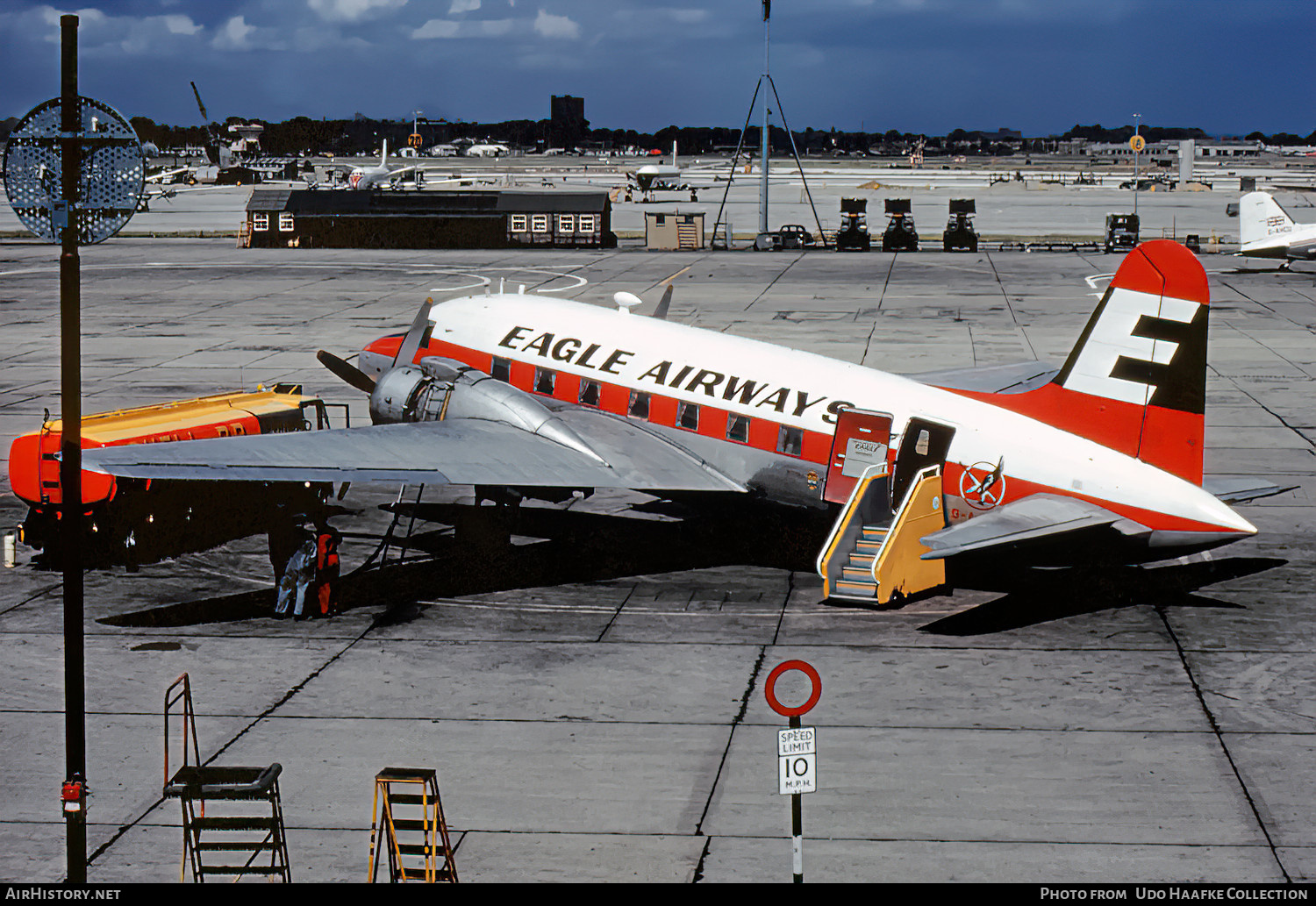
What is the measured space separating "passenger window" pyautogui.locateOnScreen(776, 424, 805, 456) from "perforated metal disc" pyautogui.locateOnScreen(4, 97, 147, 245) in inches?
546

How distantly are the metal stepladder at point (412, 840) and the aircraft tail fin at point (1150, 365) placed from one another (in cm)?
1259

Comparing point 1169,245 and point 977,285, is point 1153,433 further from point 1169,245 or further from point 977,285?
point 977,285

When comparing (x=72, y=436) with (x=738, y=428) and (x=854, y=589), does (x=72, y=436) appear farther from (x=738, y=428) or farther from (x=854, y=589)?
(x=738, y=428)

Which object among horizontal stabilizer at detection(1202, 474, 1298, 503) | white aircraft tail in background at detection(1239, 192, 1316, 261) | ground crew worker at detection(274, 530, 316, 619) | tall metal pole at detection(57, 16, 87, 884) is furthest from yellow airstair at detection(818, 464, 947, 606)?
white aircraft tail in background at detection(1239, 192, 1316, 261)

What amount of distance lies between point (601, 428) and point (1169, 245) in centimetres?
1014

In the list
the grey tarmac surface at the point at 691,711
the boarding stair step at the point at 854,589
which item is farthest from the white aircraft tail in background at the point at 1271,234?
the boarding stair step at the point at 854,589

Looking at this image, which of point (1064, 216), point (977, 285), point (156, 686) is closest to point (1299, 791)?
point (156, 686)

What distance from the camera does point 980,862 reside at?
14227 millimetres

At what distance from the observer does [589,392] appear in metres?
26.8

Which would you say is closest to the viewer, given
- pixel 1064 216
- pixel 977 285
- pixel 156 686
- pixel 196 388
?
pixel 156 686

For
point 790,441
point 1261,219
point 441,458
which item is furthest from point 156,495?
point 1261,219

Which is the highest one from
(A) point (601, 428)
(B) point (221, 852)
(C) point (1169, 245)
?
(C) point (1169, 245)

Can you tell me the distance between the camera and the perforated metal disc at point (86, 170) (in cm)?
1188

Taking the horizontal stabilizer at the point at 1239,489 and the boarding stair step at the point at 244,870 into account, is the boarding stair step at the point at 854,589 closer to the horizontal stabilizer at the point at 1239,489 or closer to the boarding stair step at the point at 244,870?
the horizontal stabilizer at the point at 1239,489
